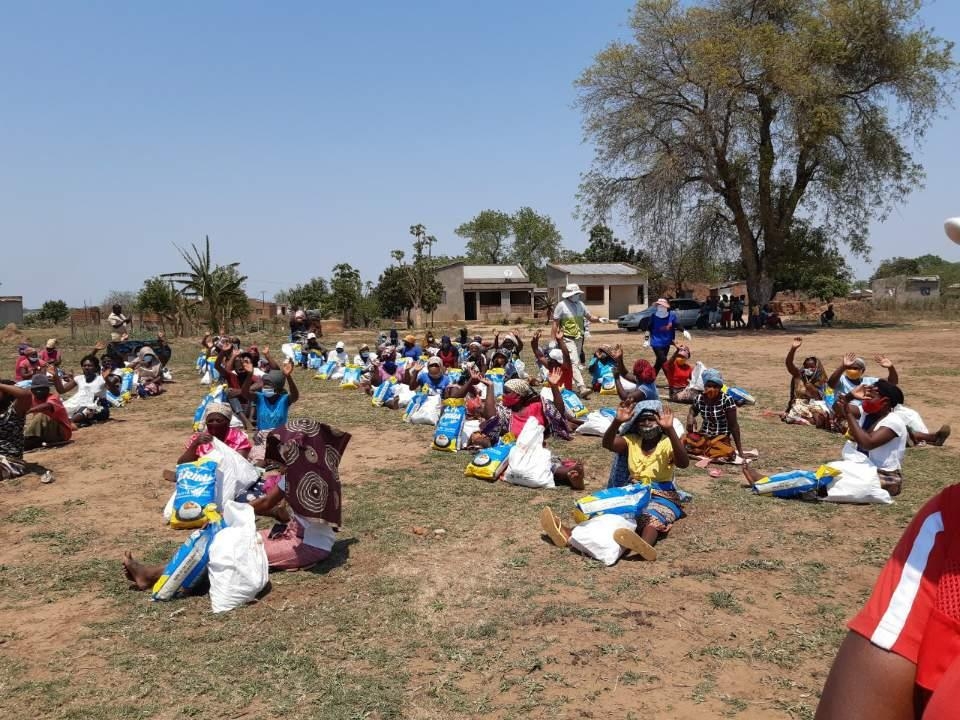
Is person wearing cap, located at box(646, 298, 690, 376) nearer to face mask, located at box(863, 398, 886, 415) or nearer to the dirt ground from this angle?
the dirt ground

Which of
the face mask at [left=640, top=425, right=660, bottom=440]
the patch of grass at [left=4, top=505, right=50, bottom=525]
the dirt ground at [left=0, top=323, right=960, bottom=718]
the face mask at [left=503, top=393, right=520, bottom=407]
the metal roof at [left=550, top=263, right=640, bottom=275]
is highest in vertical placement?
the metal roof at [left=550, top=263, right=640, bottom=275]

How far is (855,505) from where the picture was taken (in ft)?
20.0

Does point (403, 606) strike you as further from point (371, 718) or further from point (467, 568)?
point (371, 718)

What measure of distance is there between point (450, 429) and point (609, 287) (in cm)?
3443

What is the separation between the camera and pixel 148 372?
14.1 metres

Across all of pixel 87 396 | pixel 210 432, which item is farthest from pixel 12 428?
pixel 210 432

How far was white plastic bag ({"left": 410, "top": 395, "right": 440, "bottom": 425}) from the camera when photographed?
394 inches

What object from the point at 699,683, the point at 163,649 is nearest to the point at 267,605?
the point at 163,649

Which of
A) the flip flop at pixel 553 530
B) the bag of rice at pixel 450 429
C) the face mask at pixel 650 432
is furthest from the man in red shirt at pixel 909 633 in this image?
the bag of rice at pixel 450 429

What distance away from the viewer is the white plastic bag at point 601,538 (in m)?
4.85

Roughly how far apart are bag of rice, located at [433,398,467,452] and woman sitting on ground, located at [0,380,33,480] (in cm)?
436

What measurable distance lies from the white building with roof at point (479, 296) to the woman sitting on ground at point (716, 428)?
33.7 m

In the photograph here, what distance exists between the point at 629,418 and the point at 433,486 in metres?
2.27

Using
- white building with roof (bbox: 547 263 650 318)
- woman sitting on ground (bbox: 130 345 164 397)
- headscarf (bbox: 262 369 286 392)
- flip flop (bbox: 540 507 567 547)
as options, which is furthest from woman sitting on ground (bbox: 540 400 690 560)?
white building with roof (bbox: 547 263 650 318)
